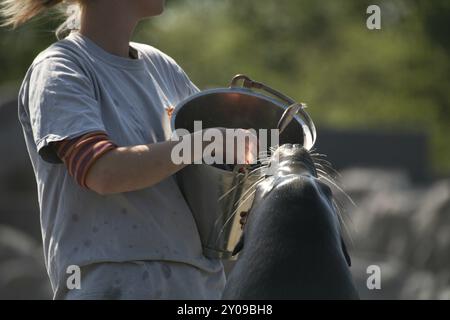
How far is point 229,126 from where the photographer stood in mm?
2748

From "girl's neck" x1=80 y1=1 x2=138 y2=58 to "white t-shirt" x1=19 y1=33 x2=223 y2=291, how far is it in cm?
4

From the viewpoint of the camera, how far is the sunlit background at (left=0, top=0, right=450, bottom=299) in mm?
8898

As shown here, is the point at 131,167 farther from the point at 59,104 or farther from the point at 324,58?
the point at 324,58

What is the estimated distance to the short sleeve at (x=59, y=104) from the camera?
236 centimetres

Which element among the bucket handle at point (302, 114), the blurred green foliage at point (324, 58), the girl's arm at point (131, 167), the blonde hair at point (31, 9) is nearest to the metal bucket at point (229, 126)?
the bucket handle at point (302, 114)

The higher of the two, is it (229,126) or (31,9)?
(31,9)

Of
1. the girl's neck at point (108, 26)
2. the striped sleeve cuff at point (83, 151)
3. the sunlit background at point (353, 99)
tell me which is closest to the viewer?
the striped sleeve cuff at point (83, 151)

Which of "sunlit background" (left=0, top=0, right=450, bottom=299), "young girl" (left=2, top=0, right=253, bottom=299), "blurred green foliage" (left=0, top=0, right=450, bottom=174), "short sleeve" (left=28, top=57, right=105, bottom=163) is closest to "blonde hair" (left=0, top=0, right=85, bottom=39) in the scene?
"young girl" (left=2, top=0, right=253, bottom=299)

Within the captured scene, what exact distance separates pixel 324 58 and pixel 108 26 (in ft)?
75.2

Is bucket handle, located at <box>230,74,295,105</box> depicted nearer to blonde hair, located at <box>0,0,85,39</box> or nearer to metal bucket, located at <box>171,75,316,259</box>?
metal bucket, located at <box>171,75,316,259</box>

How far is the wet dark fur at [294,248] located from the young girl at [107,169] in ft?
1.03

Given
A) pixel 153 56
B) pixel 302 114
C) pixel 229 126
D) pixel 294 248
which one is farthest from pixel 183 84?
pixel 294 248

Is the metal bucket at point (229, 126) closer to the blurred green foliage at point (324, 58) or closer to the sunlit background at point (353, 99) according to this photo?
the sunlit background at point (353, 99)
